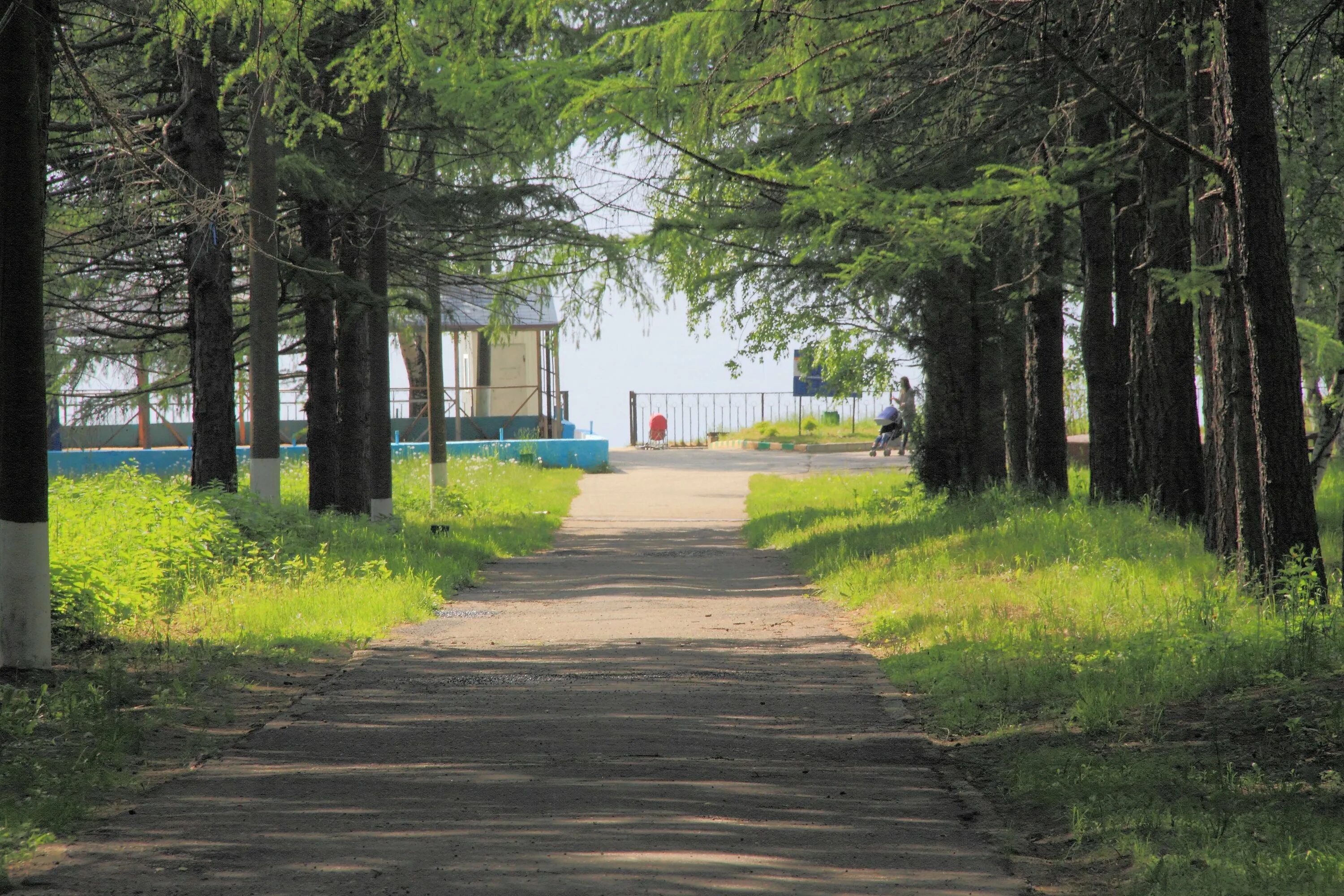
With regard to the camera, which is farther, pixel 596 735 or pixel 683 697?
pixel 683 697

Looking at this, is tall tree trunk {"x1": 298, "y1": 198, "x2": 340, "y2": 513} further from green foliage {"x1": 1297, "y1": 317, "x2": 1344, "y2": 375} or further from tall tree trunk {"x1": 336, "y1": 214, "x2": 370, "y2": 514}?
green foliage {"x1": 1297, "y1": 317, "x2": 1344, "y2": 375}

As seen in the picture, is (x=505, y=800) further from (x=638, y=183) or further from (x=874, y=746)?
(x=638, y=183)

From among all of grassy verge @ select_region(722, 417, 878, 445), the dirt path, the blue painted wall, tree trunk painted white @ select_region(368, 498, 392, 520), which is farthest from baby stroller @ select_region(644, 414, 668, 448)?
the dirt path

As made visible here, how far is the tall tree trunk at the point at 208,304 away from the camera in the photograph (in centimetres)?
1406

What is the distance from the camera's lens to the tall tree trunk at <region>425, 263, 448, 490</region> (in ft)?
65.4

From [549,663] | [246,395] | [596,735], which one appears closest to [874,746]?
[596,735]

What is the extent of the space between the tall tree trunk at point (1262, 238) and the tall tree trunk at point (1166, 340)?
2529mm

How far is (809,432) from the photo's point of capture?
39844mm

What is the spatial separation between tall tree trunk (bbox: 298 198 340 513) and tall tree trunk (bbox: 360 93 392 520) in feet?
1.97

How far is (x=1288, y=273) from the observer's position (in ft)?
27.9

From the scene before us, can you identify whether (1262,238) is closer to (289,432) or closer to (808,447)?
(808,447)

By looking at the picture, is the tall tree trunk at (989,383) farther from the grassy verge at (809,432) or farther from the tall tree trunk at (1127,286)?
the grassy verge at (809,432)

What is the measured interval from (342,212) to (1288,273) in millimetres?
11762

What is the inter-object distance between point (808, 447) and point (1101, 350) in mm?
20585
